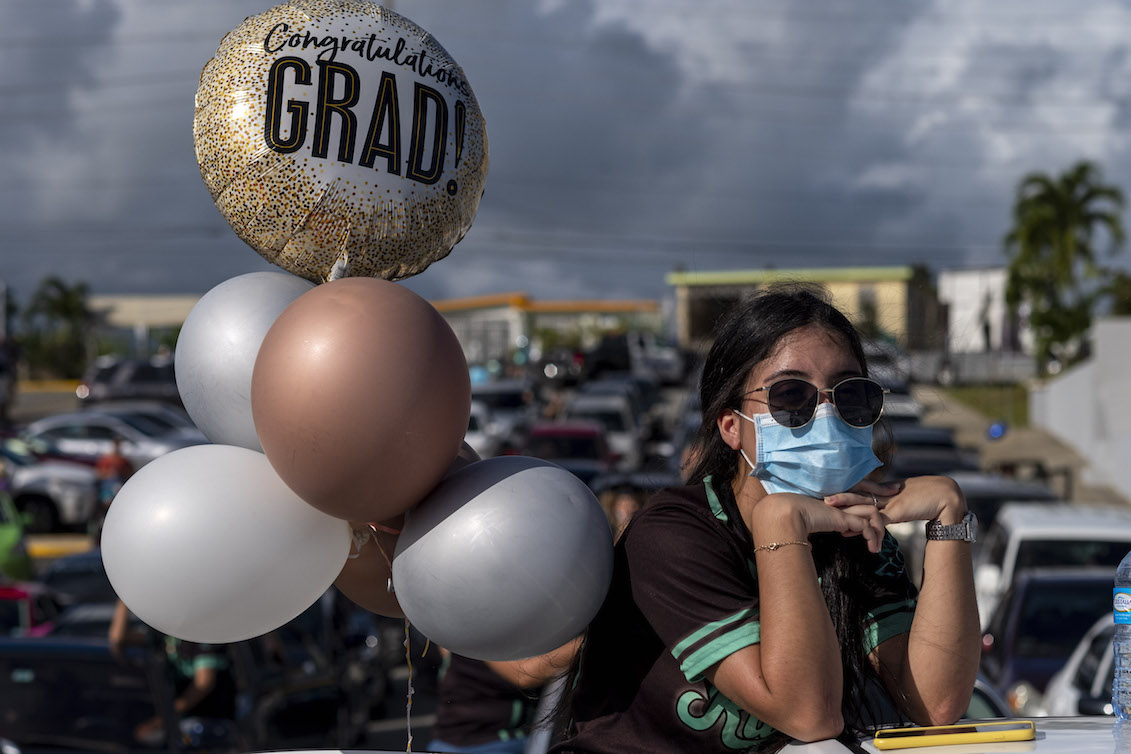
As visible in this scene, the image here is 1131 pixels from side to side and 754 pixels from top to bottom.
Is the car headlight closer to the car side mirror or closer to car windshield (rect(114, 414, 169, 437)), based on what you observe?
the car side mirror

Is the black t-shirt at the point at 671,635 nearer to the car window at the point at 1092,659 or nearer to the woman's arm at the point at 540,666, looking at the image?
the woman's arm at the point at 540,666

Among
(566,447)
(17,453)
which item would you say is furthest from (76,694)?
(566,447)

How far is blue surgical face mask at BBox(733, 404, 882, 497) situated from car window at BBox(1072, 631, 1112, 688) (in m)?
4.43

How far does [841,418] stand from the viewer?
8.13 feet

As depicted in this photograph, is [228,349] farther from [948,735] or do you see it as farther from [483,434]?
[483,434]

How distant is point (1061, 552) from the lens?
8797 mm

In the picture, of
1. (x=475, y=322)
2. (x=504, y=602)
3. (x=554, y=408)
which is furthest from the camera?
(x=475, y=322)

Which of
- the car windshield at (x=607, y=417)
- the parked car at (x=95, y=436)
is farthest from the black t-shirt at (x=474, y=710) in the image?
the car windshield at (x=607, y=417)

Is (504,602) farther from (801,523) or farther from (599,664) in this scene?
(801,523)

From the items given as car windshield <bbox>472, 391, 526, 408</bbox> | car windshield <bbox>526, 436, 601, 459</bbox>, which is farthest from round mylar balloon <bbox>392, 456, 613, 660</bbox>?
car windshield <bbox>472, 391, 526, 408</bbox>

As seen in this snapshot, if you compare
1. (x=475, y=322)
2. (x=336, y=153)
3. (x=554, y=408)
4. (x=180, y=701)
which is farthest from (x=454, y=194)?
(x=475, y=322)

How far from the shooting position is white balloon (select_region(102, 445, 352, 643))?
233cm

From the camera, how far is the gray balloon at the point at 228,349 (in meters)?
2.60

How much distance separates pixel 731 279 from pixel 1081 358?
25.1m
